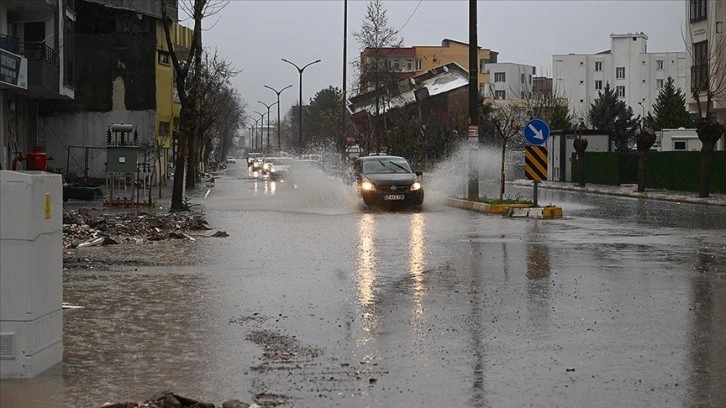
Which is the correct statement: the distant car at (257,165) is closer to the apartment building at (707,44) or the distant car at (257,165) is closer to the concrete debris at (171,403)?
the apartment building at (707,44)

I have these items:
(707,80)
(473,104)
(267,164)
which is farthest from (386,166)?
(267,164)

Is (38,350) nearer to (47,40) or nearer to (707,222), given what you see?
(707,222)

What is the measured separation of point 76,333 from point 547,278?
20.6ft

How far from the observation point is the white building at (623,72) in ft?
411

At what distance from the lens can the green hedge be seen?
3869 centimetres

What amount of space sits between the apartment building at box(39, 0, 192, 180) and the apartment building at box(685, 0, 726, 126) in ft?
→ 82.7

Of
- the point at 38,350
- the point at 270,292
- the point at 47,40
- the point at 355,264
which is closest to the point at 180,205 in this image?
the point at 47,40

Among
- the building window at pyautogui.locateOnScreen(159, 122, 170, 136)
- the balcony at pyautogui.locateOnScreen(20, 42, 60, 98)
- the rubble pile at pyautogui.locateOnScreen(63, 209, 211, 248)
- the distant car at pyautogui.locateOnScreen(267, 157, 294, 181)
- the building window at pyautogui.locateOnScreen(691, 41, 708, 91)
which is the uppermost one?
the building window at pyautogui.locateOnScreen(691, 41, 708, 91)

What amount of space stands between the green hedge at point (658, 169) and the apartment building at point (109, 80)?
22.0 metres

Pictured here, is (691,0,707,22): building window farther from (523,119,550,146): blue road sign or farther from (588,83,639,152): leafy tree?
(588,83,639,152): leafy tree

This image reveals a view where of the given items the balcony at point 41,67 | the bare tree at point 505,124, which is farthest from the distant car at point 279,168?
the balcony at point 41,67

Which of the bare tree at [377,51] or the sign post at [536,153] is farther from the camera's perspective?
the bare tree at [377,51]

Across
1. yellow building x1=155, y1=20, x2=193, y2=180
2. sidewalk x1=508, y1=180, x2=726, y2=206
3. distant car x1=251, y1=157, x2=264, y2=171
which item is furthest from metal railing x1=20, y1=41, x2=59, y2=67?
distant car x1=251, y1=157, x2=264, y2=171

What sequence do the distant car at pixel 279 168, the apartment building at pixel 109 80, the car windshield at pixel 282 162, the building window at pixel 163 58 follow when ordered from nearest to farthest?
the apartment building at pixel 109 80 → the building window at pixel 163 58 → the distant car at pixel 279 168 → the car windshield at pixel 282 162
